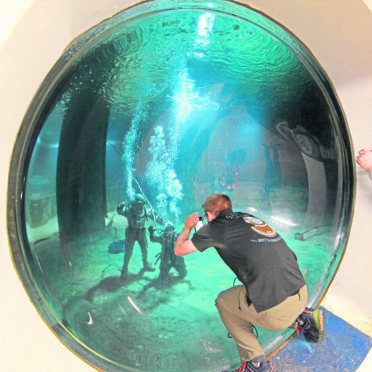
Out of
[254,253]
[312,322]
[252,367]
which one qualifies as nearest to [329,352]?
[312,322]

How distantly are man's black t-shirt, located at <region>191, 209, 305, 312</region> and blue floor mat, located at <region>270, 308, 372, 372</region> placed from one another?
0.28 meters

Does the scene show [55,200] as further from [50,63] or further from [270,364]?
[270,364]

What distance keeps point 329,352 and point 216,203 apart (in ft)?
2.30

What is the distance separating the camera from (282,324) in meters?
1.01

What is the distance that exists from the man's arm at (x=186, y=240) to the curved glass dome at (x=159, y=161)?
0.07 ft

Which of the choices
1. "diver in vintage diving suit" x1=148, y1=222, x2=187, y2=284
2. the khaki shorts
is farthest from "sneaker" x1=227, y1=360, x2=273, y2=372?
"diver in vintage diving suit" x1=148, y1=222, x2=187, y2=284

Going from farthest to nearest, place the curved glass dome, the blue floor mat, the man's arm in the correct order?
the blue floor mat < the man's arm < the curved glass dome

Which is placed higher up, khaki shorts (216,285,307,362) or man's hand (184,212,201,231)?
man's hand (184,212,201,231)

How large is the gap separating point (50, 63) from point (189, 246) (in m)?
0.59

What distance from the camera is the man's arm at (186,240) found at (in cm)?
92

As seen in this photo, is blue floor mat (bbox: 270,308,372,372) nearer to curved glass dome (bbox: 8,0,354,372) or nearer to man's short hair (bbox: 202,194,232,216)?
curved glass dome (bbox: 8,0,354,372)

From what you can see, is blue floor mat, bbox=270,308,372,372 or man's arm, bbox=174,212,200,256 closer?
man's arm, bbox=174,212,200,256

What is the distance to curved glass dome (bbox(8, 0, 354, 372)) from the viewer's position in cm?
81

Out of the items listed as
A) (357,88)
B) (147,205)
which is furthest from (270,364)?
(357,88)
